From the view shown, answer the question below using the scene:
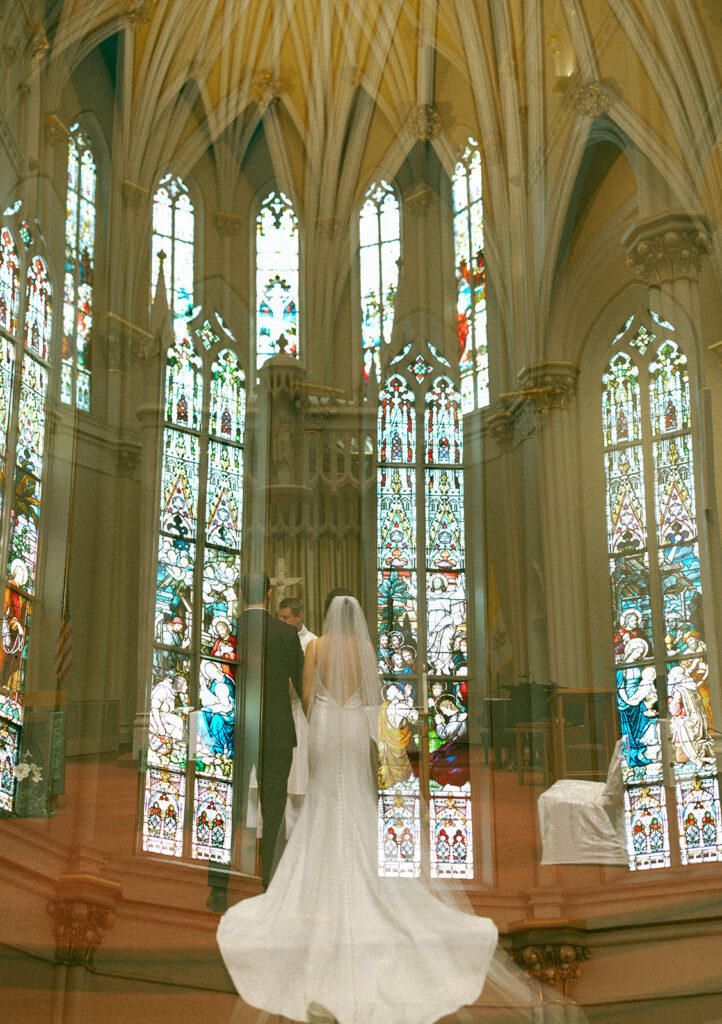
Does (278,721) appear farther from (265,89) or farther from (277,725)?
(265,89)

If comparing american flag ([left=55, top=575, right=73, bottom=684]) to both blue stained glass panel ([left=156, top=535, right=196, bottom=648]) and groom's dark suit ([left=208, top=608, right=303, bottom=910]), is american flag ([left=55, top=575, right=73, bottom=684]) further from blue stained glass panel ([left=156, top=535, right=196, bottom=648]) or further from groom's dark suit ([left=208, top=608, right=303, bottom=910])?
groom's dark suit ([left=208, top=608, right=303, bottom=910])

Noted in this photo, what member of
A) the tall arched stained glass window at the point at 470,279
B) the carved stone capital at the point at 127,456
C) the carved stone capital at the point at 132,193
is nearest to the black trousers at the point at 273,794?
the carved stone capital at the point at 127,456

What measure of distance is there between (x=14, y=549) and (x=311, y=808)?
5524 mm

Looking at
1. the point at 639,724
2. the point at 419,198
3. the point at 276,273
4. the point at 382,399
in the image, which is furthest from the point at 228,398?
the point at 639,724

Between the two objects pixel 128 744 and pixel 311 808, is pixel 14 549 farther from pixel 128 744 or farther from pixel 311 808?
pixel 311 808

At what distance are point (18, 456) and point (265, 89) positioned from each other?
5.44 meters

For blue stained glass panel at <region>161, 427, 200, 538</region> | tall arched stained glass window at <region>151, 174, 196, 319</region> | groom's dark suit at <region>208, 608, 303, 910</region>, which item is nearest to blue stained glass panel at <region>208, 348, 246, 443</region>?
blue stained glass panel at <region>161, 427, 200, 538</region>

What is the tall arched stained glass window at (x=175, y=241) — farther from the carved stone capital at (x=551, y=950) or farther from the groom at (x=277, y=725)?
the carved stone capital at (x=551, y=950)

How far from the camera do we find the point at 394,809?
1091cm

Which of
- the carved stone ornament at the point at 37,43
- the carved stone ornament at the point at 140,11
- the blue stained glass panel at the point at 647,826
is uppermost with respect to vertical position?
the carved stone ornament at the point at 140,11

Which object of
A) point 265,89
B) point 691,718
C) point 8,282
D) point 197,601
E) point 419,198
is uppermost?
point 265,89

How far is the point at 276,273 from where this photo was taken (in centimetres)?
1389

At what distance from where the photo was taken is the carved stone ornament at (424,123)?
13992mm

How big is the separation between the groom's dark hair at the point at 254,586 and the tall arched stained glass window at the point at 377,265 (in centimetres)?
284
